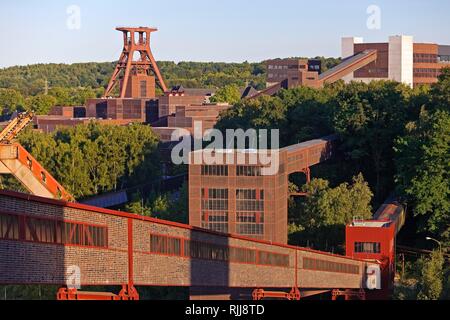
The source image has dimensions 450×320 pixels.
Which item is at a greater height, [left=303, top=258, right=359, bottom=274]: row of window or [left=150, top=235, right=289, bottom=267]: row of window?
[left=150, top=235, right=289, bottom=267]: row of window

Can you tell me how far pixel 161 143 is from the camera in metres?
98.6

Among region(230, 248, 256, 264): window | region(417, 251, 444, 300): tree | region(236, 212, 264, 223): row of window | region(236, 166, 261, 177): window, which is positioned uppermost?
region(236, 166, 261, 177): window

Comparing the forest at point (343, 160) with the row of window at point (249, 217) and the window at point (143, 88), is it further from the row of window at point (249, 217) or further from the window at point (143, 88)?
the window at point (143, 88)

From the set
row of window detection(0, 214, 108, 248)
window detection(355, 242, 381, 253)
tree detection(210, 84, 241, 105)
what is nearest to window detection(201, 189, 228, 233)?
window detection(355, 242, 381, 253)

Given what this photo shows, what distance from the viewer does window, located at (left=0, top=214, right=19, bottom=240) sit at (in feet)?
76.4

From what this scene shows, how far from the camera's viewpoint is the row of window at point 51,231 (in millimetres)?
23547

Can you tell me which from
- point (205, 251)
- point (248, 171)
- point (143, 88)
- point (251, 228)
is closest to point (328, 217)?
point (251, 228)

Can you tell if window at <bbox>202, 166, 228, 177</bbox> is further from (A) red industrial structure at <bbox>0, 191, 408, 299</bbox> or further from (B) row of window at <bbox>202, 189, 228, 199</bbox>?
(A) red industrial structure at <bbox>0, 191, 408, 299</bbox>

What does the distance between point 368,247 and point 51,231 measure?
1068 inches

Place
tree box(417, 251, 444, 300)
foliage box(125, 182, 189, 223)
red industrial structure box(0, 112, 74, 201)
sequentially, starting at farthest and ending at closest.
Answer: foliage box(125, 182, 189, 223), red industrial structure box(0, 112, 74, 201), tree box(417, 251, 444, 300)

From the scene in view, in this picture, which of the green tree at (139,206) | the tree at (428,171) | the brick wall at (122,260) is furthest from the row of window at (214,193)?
the brick wall at (122,260)

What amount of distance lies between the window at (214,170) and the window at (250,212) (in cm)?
129

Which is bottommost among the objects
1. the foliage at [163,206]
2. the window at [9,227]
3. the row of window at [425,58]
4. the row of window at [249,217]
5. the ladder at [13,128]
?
the foliage at [163,206]
